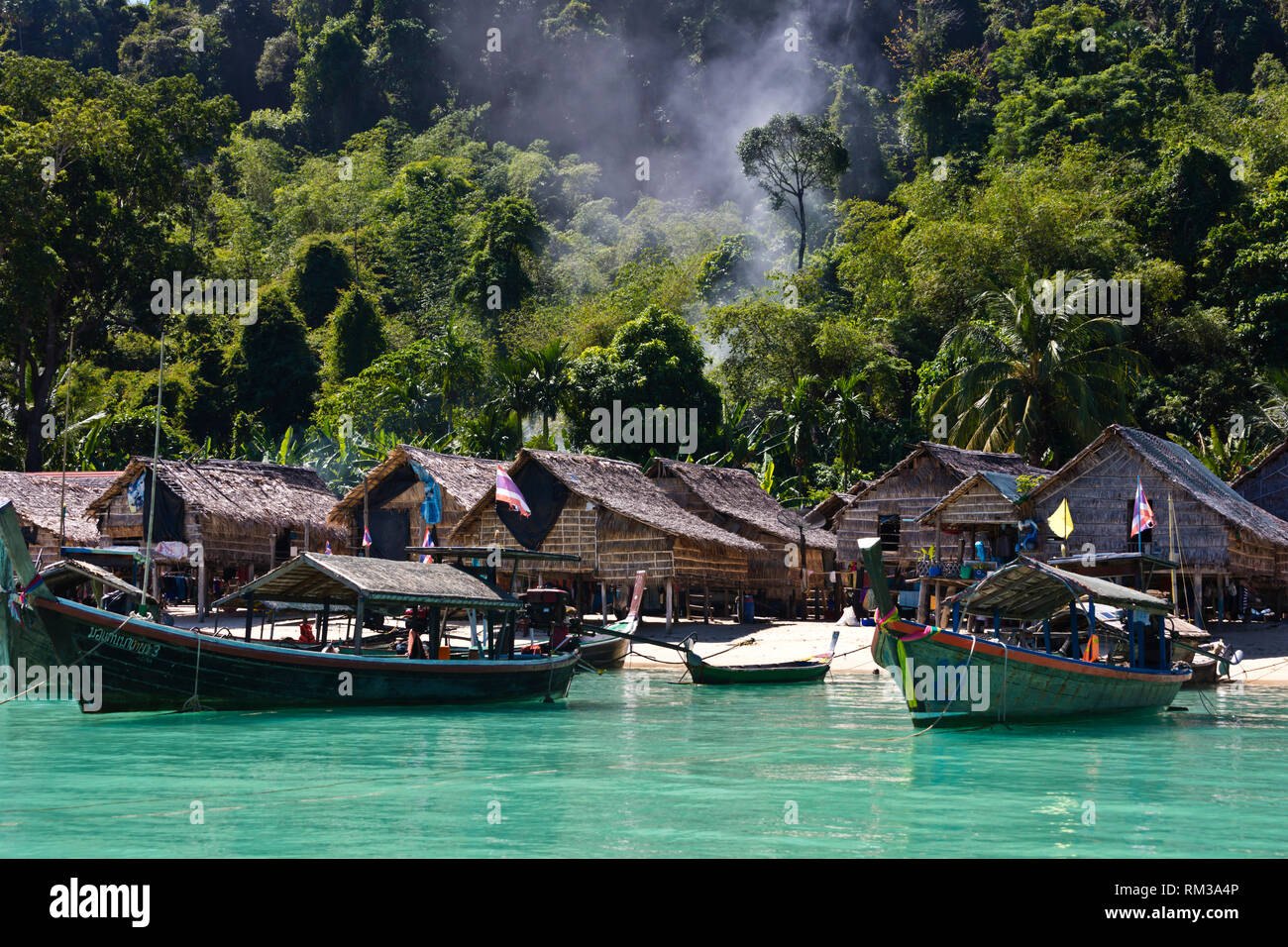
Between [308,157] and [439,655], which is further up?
[308,157]

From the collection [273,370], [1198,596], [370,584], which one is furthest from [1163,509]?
[273,370]

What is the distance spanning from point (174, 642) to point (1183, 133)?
1690 inches

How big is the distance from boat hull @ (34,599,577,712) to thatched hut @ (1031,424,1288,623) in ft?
48.4

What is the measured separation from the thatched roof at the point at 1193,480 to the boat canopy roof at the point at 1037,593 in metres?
7.82

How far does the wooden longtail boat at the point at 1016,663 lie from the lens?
1562 cm

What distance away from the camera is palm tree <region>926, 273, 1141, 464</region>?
35.5m

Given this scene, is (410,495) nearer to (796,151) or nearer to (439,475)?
(439,475)

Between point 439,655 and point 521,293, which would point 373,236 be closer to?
point 521,293

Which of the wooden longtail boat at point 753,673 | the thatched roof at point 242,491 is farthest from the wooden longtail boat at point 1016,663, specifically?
the thatched roof at point 242,491

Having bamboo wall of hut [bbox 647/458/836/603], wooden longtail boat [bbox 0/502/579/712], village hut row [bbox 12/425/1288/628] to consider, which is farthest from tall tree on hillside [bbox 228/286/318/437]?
wooden longtail boat [bbox 0/502/579/712]

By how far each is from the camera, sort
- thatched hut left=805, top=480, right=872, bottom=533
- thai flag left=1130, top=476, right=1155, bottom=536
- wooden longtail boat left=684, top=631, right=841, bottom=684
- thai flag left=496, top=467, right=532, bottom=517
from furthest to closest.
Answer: thatched hut left=805, top=480, right=872, bottom=533 < thai flag left=496, top=467, right=532, bottom=517 < thai flag left=1130, top=476, right=1155, bottom=536 < wooden longtail boat left=684, top=631, right=841, bottom=684

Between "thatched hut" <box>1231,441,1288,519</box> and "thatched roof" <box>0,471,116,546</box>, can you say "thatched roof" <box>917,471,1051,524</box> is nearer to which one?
"thatched hut" <box>1231,441,1288,519</box>
